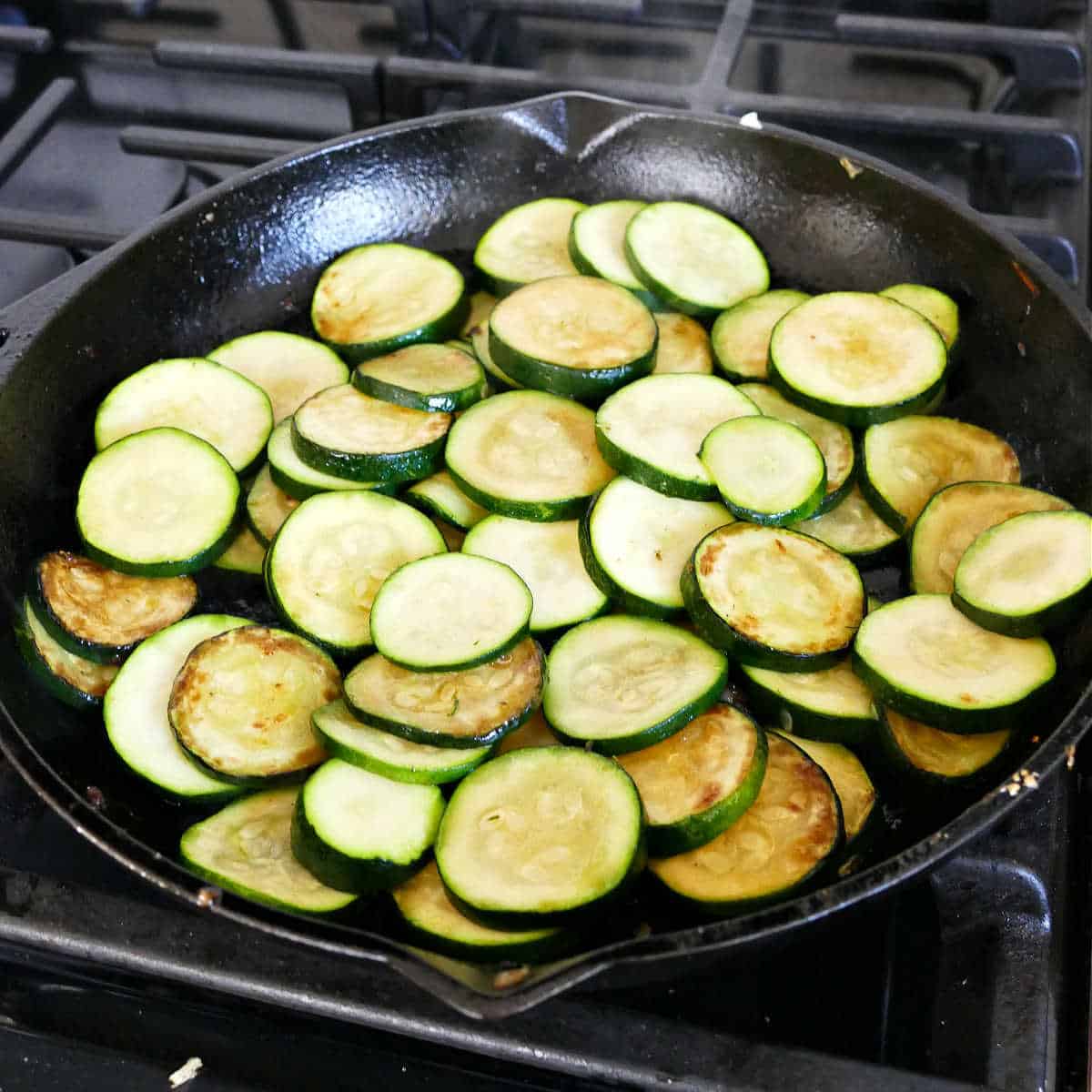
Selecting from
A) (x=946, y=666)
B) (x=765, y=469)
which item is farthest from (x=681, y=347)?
(x=946, y=666)

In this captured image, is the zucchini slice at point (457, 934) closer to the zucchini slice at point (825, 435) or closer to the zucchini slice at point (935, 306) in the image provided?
the zucchini slice at point (825, 435)

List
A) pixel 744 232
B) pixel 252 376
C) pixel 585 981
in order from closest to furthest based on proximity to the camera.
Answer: pixel 585 981, pixel 252 376, pixel 744 232

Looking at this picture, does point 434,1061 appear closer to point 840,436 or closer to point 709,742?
point 709,742

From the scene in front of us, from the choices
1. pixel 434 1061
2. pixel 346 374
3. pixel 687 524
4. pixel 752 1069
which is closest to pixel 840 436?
pixel 687 524

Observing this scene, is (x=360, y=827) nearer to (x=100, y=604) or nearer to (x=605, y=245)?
(x=100, y=604)

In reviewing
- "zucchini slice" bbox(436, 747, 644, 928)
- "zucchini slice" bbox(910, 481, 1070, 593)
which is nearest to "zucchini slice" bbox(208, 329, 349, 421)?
"zucchini slice" bbox(436, 747, 644, 928)

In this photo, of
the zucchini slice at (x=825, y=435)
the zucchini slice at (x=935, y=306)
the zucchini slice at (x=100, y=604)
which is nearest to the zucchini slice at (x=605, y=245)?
the zucchini slice at (x=825, y=435)
